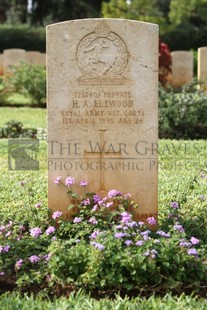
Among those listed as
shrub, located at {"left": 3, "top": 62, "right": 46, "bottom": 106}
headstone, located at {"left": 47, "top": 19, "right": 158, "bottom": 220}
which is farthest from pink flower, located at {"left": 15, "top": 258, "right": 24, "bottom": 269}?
shrub, located at {"left": 3, "top": 62, "right": 46, "bottom": 106}

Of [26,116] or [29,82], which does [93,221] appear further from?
[29,82]

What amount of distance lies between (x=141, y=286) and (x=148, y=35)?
1861 mm

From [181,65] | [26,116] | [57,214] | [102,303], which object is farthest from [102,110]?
[181,65]

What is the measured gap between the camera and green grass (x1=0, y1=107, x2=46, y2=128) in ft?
35.2

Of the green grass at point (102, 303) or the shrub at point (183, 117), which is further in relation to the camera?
the shrub at point (183, 117)

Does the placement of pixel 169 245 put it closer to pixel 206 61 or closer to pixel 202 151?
pixel 202 151

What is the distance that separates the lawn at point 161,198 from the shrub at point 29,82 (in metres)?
5.77

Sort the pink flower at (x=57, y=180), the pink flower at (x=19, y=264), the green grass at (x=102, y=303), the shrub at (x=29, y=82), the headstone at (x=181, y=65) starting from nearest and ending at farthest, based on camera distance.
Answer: the green grass at (x=102, y=303)
the pink flower at (x=19, y=264)
the pink flower at (x=57, y=180)
the shrub at (x=29, y=82)
the headstone at (x=181, y=65)

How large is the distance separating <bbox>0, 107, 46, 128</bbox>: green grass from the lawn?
7.81 ft

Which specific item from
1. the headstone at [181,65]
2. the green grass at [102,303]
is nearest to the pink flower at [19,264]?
the green grass at [102,303]

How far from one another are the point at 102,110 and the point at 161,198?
4.35ft

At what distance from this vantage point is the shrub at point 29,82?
549 inches

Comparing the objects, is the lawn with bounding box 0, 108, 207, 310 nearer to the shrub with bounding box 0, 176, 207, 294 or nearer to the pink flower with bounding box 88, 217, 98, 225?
the shrub with bounding box 0, 176, 207, 294

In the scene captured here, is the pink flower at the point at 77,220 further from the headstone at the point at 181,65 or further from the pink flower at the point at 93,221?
the headstone at the point at 181,65
